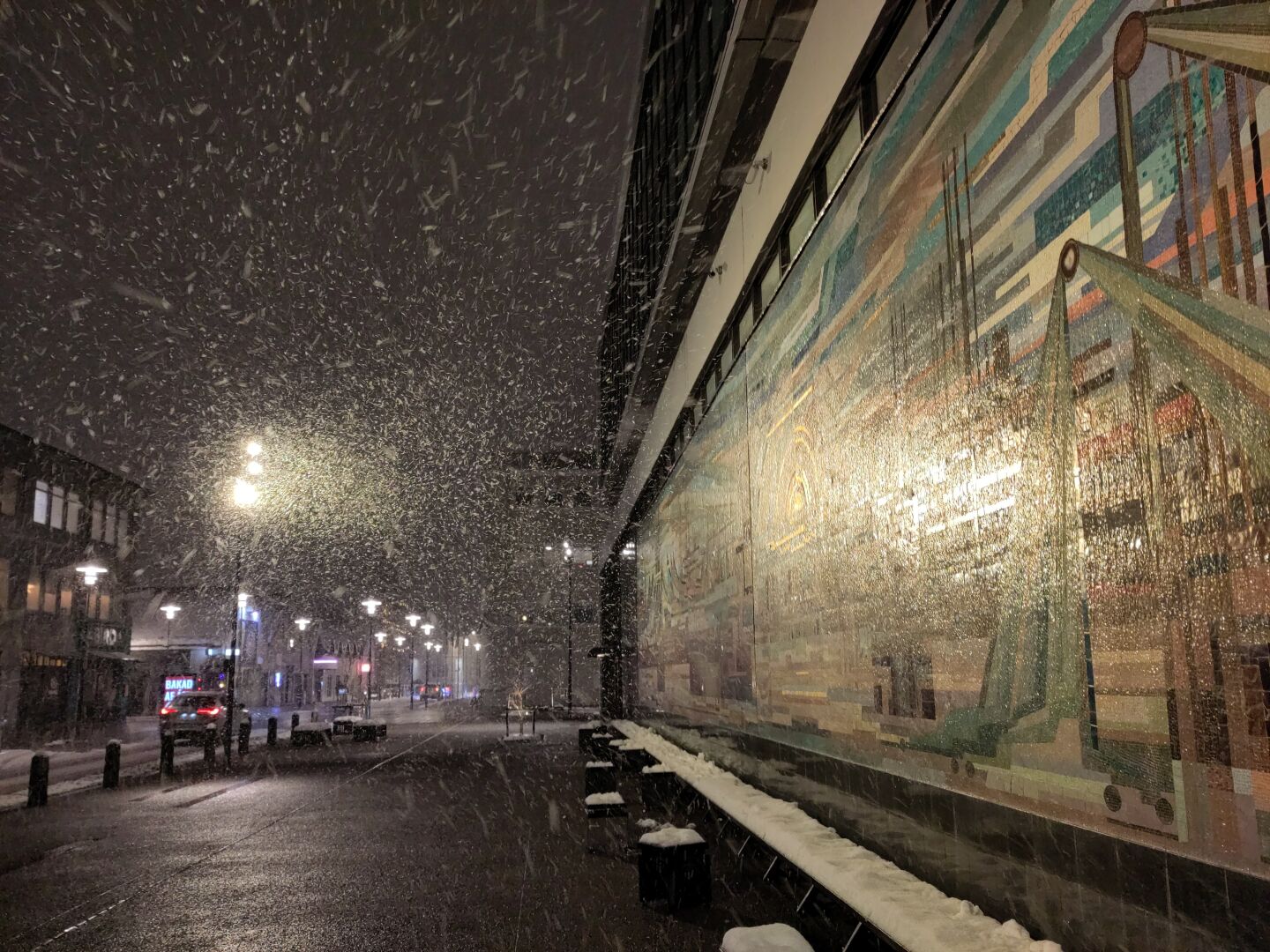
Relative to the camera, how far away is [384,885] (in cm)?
895

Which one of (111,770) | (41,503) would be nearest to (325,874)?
(111,770)

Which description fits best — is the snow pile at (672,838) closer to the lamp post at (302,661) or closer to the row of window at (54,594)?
the row of window at (54,594)

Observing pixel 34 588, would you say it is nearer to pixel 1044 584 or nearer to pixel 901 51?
pixel 901 51

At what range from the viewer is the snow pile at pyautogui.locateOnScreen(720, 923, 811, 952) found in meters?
4.48

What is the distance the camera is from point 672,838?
7.64 metres

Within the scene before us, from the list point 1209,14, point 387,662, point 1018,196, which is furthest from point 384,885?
point 387,662

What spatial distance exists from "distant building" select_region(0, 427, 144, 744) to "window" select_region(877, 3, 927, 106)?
110 feet

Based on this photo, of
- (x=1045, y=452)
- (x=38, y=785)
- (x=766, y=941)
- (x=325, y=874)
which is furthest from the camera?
(x=38, y=785)

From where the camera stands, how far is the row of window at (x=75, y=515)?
40719mm

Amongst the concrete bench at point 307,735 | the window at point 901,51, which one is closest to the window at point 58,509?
the concrete bench at point 307,735

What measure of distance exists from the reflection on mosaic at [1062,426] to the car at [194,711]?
2996 centimetres

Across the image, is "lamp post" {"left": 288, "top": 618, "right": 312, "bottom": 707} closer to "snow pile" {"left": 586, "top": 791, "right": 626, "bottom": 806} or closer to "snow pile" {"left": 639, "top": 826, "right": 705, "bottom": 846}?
"snow pile" {"left": 586, "top": 791, "right": 626, "bottom": 806}

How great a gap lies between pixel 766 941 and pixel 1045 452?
8.66 ft

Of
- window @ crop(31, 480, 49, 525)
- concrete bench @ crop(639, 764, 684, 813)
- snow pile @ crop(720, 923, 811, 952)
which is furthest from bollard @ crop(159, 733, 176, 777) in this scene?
window @ crop(31, 480, 49, 525)
